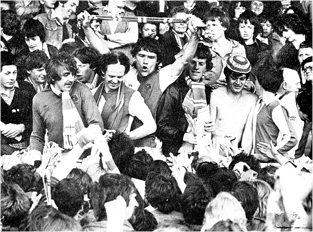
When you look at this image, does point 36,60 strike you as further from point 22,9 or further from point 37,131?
point 37,131

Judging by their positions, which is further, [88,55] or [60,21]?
[60,21]

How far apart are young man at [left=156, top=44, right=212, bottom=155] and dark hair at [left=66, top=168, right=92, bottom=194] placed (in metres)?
0.77

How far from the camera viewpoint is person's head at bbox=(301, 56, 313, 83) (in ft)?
27.8

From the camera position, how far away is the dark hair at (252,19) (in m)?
8.60

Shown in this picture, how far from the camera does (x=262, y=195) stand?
25.9 feet

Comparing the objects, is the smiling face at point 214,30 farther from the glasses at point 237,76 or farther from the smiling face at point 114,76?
the smiling face at point 114,76

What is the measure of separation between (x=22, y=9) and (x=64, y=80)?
702 millimetres

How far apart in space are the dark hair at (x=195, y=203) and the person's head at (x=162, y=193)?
0.08 metres

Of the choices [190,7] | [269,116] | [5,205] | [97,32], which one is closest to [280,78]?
[269,116]

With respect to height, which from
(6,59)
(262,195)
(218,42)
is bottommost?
(262,195)

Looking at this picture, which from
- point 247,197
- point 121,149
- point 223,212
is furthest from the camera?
point 121,149

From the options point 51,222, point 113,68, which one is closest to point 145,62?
point 113,68

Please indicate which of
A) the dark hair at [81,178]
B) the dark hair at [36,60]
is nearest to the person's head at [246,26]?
the dark hair at [36,60]

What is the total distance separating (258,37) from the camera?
8.63m
